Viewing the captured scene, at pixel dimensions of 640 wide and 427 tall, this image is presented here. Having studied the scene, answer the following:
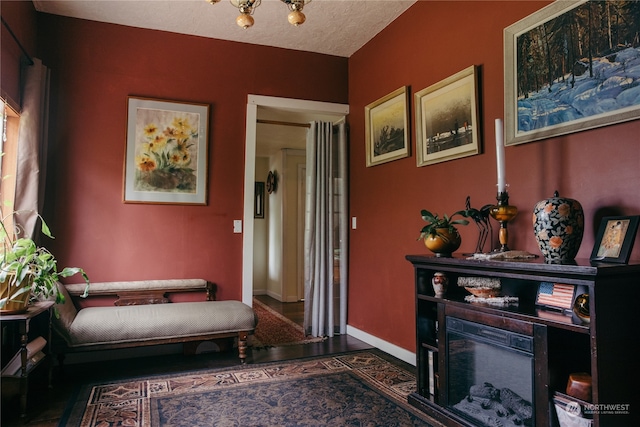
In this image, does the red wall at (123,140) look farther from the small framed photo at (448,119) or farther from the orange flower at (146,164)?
the small framed photo at (448,119)

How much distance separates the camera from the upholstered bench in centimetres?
274

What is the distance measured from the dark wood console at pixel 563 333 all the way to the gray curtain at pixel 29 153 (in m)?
2.70

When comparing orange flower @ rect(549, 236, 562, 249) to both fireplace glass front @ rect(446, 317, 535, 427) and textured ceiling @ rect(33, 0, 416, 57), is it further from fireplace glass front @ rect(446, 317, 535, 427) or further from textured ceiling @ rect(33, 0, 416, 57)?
textured ceiling @ rect(33, 0, 416, 57)

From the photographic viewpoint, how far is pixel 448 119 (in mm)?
2828

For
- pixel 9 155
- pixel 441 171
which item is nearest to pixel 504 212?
pixel 441 171

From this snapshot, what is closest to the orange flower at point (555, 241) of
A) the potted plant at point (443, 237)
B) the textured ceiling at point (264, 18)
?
the potted plant at point (443, 237)

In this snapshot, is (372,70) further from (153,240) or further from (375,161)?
(153,240)

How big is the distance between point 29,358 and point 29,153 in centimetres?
137

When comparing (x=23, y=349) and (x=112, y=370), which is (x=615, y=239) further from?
(x=112, y=370)

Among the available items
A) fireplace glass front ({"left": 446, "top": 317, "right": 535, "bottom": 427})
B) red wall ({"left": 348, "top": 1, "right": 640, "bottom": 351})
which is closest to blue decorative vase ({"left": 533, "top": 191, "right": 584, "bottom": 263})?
red wall ({"left": 348, "top": 1, "right": 640, "bottom": 351})

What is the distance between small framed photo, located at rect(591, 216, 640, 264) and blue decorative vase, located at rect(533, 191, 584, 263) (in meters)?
0.08

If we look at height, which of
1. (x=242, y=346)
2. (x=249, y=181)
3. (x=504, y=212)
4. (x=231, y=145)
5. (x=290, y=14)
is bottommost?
(x=242, y=346)

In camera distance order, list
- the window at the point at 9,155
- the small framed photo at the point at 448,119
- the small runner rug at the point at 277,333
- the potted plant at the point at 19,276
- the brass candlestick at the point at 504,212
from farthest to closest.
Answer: the small runner rug at the point at 277,333 → the window at the point at 9,155 → the small framed photo at the point at 448,119 → the potted plant at the point at 19,276 → the brass candlestick at the point at 504,212

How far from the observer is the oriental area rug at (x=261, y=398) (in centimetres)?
219
